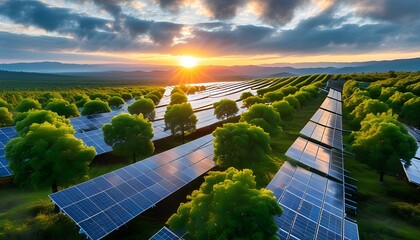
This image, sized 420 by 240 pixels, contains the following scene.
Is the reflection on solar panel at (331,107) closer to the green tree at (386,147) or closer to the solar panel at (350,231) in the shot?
the green tree at (386,147)

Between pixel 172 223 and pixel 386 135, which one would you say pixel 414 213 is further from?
pixel 172 223

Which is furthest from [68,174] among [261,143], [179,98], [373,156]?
[179,98]

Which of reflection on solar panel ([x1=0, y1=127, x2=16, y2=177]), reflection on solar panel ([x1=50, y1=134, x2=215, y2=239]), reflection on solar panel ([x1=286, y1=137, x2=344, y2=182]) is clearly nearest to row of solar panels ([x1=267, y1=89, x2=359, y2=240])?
reflection on solar panel ([x1=286, y1=137, x2=344, y2=182])

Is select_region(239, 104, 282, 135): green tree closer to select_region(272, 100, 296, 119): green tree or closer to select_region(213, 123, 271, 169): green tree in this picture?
select_region(213, 123, 271, 169): green tree

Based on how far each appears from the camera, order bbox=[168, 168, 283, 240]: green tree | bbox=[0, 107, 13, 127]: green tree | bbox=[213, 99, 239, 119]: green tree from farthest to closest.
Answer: bbox=[213, 99, 239, 119]: green tree < bbox=[0, 107, 13, 127]: green tree < bbox=[168, 168, 283, 240]: green tree

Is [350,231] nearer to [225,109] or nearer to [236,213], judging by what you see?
[236,213]
